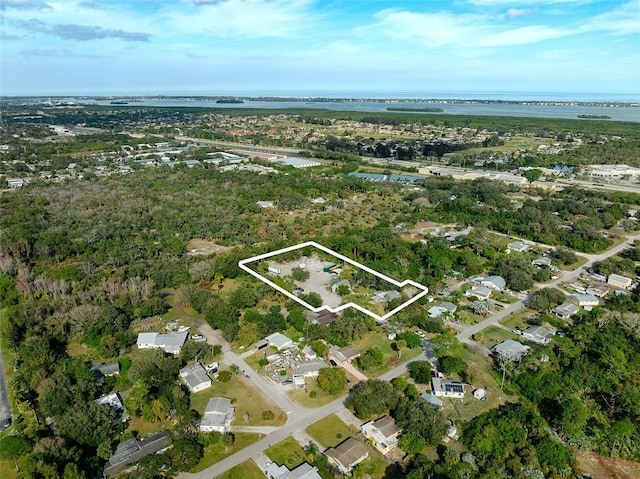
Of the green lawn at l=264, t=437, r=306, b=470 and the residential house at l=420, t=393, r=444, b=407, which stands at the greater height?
the residential house at l=420, t=393, r=444, b=407

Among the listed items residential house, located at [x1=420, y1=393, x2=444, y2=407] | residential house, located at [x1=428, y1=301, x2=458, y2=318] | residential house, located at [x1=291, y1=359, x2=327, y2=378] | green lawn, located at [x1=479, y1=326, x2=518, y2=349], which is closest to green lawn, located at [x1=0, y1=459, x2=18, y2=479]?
residential house, located at [x1=291, y1=359, x2=327, y2=378]

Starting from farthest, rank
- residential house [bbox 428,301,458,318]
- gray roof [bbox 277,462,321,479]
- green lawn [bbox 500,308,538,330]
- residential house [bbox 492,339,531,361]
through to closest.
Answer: residential house [bbox 428,301,458,318], green lawn [bbox 500,308,538,330], residential house [bbox 492,339,531,361], gray roof [bbox 277,462,321,479]

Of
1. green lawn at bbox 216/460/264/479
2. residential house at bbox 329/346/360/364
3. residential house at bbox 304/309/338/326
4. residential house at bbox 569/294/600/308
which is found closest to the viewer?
green lawn at bbox 216/460/264/479

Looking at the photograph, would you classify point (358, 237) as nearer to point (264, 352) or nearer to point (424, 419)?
point (264, 352)

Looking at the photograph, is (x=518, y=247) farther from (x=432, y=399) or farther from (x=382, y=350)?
(x=432, y=399)

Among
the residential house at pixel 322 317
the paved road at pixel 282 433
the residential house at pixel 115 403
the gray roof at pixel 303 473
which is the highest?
the gray roof at pixel 303 473

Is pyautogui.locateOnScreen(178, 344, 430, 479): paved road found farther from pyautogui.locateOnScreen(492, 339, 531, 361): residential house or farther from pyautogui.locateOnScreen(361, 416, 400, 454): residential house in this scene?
pyautogui.locateOnScreen(492, 339, 531, 361): residential house

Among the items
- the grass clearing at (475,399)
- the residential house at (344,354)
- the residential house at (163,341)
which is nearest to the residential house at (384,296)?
the residential house at (344,354)

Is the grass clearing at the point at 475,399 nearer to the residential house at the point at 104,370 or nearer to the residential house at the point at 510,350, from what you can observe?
the residential house at the point at 510,350
